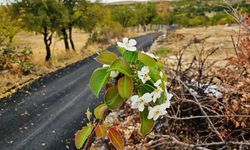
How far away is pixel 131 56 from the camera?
69.7 inches

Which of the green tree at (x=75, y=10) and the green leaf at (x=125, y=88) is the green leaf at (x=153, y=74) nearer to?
the green leaf at (x=125, y=88)

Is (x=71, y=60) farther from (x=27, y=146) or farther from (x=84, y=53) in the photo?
(x=27, y=146)

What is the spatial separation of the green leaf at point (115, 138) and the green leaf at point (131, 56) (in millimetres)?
360

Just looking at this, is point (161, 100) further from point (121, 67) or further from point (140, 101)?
point (121, 67)

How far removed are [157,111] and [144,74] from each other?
18cm

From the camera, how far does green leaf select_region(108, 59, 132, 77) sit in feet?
5.47

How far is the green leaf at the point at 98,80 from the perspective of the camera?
5.48 feet

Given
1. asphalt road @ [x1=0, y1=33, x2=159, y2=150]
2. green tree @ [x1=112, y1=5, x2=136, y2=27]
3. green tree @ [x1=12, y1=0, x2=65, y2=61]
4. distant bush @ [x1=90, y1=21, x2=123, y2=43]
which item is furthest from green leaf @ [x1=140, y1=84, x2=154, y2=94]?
green tree @ [x1=112, y1=5, x2=136, y2=27]

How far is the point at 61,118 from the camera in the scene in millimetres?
12070

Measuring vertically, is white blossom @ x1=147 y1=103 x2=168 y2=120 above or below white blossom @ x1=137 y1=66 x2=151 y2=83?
below

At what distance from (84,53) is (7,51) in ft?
34.9

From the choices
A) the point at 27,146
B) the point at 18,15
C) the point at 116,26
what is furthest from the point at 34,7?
the point at 116,26

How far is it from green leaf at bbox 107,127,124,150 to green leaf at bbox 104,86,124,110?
17 cm

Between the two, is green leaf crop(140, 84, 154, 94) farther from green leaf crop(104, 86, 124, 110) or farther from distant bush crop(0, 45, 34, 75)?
distant bush crop(0, 45, 34, 75)
